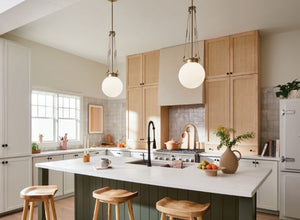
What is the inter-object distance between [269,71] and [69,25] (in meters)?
3.55

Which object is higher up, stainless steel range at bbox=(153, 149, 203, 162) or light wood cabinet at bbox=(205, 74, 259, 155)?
light wood cabinet at bbox=(205, 74, 259, 155)

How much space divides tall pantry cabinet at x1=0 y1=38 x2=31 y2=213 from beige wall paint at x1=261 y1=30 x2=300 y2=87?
4178 millimetres

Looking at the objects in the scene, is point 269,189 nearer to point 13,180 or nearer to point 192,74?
point 192,74

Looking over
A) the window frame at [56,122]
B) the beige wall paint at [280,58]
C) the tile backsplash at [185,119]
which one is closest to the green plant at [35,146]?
the window frame at [56,122]

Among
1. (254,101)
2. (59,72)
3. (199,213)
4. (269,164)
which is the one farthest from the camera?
(59,72)

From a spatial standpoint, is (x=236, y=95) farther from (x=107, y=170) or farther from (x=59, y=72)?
(x=59, y=72)

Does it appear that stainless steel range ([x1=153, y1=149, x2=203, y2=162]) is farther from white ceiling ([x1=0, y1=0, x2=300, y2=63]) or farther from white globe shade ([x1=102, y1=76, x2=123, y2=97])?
white ceiling ([x1=0, y1=0, x2=300, y2=63])

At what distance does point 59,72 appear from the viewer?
5.44m

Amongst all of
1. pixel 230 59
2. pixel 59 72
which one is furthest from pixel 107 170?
pixel 59 72

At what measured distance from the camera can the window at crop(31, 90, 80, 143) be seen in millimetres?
5086

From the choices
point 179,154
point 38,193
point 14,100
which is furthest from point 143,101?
point 38,193

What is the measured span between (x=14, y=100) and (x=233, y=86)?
3695mm

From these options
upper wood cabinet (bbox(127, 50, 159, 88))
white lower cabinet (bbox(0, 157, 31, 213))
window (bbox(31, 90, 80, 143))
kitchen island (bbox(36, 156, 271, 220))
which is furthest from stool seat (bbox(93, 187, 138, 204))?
upper wood cabinet (bbox(127, 50, 159, 88))

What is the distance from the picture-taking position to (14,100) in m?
4.09
